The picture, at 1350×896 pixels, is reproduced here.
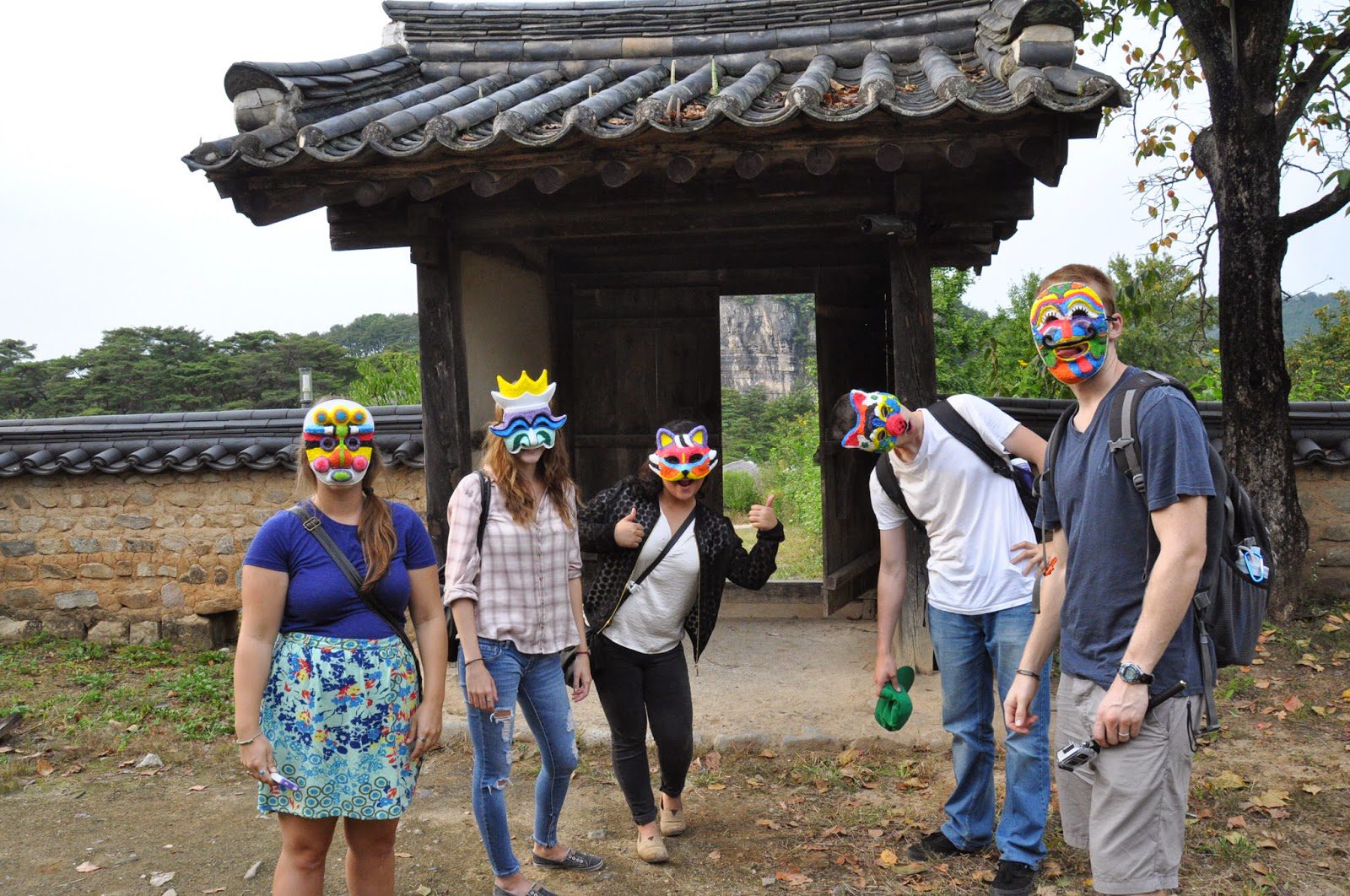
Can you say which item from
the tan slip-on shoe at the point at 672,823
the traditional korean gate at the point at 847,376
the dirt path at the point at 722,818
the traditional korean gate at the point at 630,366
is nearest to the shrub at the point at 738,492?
the traditional korean gate at the point at 630,366

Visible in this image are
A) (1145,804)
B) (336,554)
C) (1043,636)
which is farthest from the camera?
(336,554)

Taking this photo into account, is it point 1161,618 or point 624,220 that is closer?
point 1161,618

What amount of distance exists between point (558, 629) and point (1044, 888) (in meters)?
2.03

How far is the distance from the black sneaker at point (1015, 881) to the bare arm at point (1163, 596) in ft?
4.75

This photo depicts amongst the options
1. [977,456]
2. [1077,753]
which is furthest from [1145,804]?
[977,456]

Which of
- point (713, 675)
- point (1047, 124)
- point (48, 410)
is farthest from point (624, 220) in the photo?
point (48, 410)

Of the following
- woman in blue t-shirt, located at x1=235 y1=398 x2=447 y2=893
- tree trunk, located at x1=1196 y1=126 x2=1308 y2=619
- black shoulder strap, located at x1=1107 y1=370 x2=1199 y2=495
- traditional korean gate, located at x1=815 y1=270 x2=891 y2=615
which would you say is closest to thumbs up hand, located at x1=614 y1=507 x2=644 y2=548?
woman in blue t-shirt, located at x1=235 y1=398 x2=447 y2=893

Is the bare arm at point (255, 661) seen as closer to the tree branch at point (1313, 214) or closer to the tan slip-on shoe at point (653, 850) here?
the tan slip-on shoe at point (653, 850)

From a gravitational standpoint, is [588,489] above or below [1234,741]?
above

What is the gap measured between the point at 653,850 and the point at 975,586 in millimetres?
1632

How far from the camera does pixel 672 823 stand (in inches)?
162

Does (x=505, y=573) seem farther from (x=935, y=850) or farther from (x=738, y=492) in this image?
(x=738, y=492)

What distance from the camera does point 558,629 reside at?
3.48 meters

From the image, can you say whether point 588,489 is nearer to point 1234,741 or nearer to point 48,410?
point 1234,741
